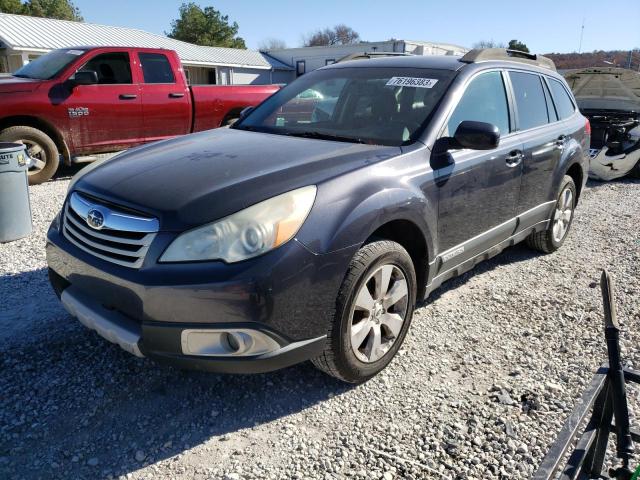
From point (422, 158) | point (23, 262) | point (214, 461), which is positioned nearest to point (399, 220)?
point (422, 158)

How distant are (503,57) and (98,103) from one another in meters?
5.83

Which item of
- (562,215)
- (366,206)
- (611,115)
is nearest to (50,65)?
(366,206)

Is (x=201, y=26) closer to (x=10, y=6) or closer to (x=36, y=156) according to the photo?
(x=10, y=6)

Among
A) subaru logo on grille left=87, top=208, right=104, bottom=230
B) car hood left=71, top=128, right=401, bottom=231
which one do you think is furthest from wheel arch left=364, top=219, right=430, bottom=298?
subaru logo on grille left=87, top=208, right=104, bottom=230

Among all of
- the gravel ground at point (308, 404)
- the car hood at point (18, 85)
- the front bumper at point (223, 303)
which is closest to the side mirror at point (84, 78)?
the car hood at point (18, 85)

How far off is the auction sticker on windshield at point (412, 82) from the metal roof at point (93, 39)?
1734 centimetres

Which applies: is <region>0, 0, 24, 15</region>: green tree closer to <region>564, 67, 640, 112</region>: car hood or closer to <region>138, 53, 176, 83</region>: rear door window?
<region>138, 53, 176, 83</region>: rear door window

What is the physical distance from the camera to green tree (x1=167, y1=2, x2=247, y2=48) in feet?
166

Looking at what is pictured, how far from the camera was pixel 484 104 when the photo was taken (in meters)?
3.72

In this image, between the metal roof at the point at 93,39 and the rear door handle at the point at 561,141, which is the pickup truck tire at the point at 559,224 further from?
the metal roof at the point at 93,39

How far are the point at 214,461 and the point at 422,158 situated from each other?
1.97 meters

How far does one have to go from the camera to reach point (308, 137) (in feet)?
11.2

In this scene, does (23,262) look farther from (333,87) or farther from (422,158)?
(422,158)

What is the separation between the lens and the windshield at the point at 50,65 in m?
7.45
